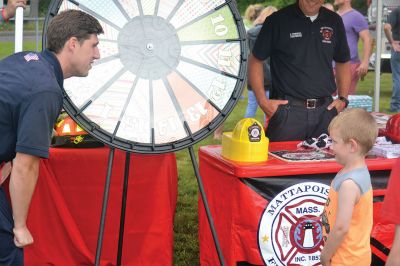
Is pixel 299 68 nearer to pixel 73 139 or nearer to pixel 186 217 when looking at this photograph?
pixel 73 139

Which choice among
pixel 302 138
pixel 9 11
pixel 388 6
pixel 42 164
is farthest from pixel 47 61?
pixel 388 6

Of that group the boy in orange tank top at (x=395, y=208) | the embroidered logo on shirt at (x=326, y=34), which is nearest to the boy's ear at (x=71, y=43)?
the boy in orange tank top at (x=395, y=208)

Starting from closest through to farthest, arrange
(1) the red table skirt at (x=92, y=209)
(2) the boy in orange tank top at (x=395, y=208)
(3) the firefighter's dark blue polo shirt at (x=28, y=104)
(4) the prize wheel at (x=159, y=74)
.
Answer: (2) the boy in orange tank top at (x=395, y=208) → (3) the firefighter's dark blue polo shirt at (x=28, y=104) → (4) the prize wheel at (x=159, y=74) → (1) the red table skirt at (x=92, y=209)

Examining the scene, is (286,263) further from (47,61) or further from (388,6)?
(388,6)

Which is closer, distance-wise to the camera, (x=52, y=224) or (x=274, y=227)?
(x=274, y=227)

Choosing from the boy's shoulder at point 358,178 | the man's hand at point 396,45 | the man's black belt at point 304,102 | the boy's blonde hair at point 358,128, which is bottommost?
the boy's shoulder at point 358,178

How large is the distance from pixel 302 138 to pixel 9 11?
1775 millimetres

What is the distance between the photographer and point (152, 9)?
268 centimetres

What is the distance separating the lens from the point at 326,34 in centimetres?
372

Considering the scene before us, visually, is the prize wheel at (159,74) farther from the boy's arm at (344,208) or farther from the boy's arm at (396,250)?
the boy's arm at (396,250)

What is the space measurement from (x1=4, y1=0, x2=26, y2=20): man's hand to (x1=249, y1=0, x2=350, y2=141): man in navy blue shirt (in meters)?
1.42

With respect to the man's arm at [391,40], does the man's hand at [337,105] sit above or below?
below

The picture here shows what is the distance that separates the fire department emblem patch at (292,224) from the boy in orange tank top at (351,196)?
0.71 m

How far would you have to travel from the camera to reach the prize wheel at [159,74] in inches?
104
